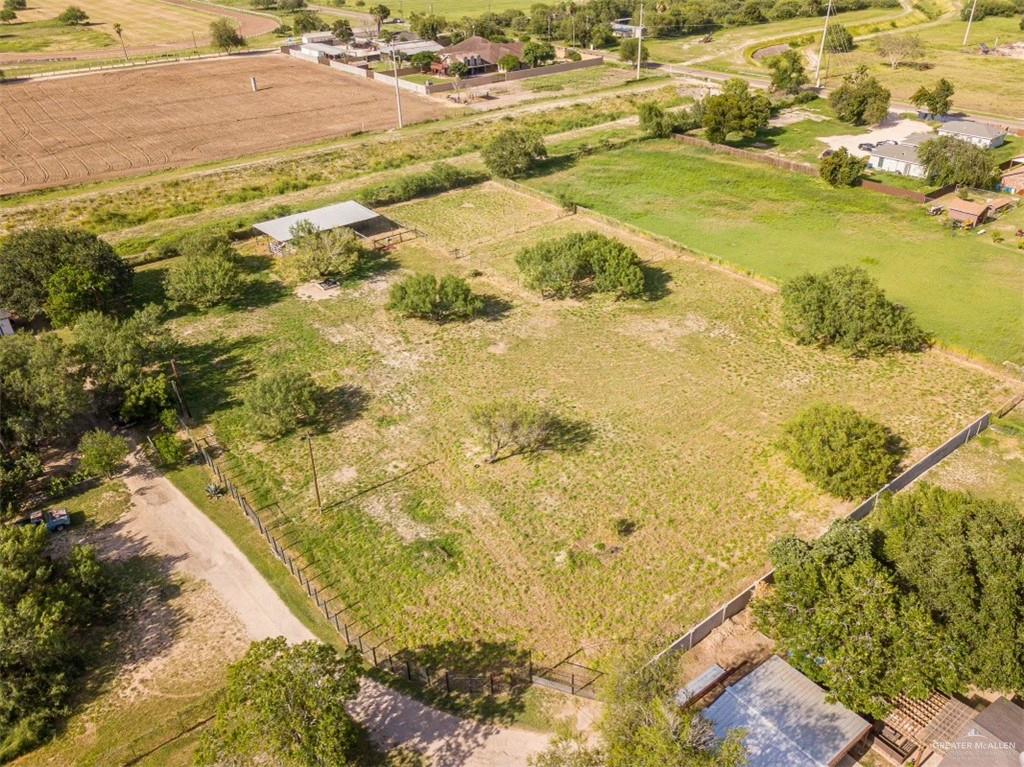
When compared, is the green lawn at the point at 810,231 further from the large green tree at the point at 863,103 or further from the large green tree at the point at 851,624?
the large green tree at the point at 851,624

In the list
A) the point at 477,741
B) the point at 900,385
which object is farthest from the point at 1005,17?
the point at 477,741

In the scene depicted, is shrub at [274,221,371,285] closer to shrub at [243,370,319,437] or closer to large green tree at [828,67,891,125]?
shrub at [243,370,319,437]

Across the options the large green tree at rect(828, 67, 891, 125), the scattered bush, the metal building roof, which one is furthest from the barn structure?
the large green tree at rect(828, 67, 891, 125)

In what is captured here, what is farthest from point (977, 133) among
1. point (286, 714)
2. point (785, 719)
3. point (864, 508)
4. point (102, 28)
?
point (102, 28)

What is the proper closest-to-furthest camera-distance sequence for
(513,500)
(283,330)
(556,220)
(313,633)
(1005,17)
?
(313,633) < (513,500) < (283,330) < (556,220) < (1005,17)

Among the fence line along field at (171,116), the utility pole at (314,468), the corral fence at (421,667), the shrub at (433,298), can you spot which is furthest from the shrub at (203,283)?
the fence line along field at (171,116)

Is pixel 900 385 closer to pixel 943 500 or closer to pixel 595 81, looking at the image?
pixel 943 500

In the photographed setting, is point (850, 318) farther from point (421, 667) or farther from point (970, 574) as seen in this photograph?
point (421, 667)
